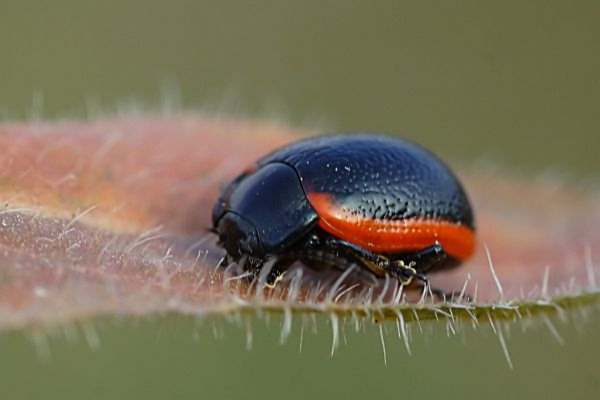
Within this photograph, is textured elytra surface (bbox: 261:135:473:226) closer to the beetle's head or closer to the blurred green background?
the beetle's head

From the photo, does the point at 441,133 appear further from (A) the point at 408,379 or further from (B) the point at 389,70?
(A) the point at 408,379

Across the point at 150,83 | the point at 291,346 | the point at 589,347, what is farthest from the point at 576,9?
the point at 291,346

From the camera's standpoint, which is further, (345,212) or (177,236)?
(177,236)

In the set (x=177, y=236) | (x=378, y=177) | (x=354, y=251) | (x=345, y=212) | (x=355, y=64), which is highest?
(x=378, y=177)

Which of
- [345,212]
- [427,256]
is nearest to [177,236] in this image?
[345,212]

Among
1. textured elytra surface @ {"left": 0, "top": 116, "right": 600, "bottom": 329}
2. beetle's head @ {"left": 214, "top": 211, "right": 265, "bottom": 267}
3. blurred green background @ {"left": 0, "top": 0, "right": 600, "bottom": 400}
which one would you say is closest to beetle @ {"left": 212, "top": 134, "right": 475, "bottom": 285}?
beetle's head @ {"left": 214, "top": 211, "right": 265, "bottom": 267}

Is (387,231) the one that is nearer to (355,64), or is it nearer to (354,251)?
(354,251)

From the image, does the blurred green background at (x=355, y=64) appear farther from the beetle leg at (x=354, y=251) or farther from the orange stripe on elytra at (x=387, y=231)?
the beetle leg at (x=354, y=251)
